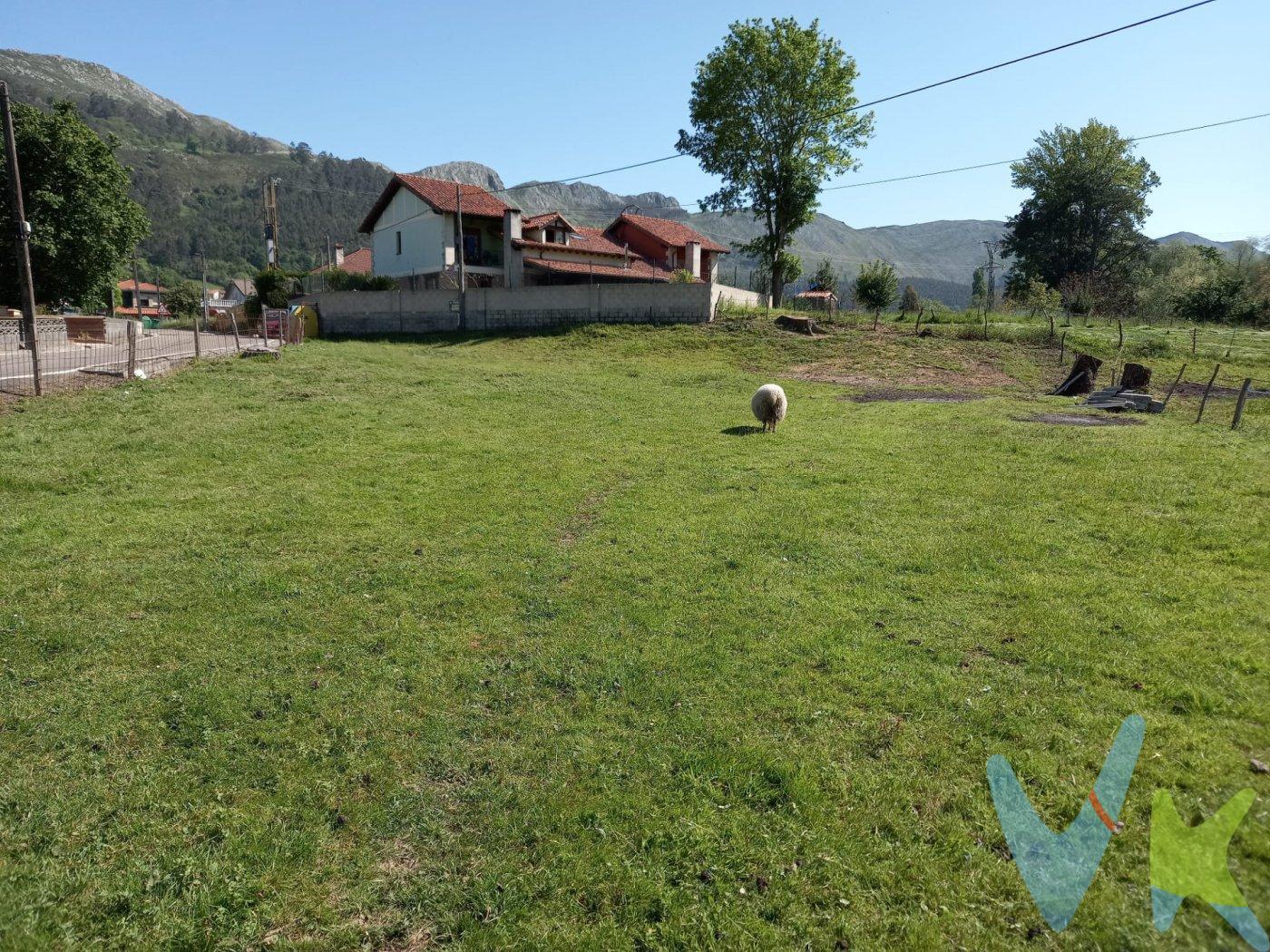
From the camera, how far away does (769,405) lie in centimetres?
1641

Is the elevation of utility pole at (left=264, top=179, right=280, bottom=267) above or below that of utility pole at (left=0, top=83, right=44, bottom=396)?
above

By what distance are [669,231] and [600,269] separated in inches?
437

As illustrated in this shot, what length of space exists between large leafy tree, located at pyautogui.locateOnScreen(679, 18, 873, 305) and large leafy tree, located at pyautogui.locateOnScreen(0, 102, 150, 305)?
4085 cm

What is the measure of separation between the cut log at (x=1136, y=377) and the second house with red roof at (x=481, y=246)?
103ft

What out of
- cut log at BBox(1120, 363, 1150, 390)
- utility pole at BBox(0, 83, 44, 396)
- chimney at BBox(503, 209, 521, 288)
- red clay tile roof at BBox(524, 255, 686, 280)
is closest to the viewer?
utility pole at BBox(0, 83, 44, 396)

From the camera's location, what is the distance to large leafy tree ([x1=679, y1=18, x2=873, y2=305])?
151 feet

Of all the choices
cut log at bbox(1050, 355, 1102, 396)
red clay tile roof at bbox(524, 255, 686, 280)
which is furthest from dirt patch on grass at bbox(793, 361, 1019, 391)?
red clay tile roof at bbox(524, 255, 686, 280)

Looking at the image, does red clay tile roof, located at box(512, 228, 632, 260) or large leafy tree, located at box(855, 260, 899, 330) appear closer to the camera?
red clay tile roof, located at box(512, 228, 632, 260)

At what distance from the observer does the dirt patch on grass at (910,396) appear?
70.5ft

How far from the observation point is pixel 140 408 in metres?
16.6

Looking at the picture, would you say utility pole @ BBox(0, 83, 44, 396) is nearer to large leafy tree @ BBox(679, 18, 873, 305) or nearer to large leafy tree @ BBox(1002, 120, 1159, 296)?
large leafy tree @ BBox(679, 18, 873, 305)

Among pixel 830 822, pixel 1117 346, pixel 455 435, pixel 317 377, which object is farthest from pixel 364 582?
pixel 1117 346

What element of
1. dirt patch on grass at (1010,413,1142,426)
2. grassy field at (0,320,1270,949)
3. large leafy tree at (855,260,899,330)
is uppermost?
large leafy tree at (855,260,899,330)

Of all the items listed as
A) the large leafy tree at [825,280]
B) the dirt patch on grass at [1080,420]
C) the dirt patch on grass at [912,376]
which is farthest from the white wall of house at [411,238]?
the dirt patch on grass at [1080,420]
